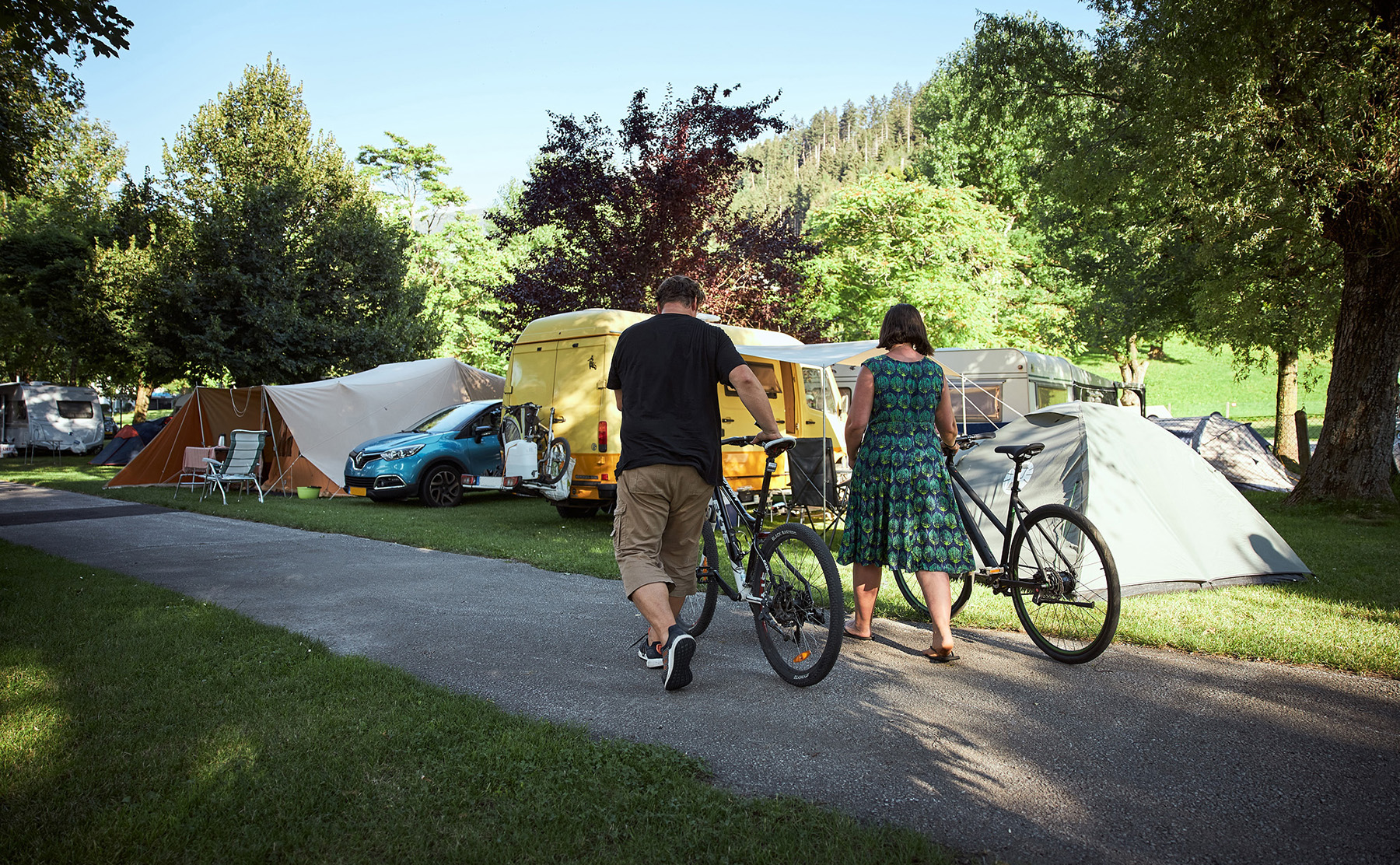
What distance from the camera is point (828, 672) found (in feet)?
12.8

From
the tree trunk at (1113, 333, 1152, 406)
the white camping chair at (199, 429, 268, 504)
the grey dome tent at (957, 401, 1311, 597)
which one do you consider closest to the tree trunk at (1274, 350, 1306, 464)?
the tree trunk at (1113, 333, 1152, 406)

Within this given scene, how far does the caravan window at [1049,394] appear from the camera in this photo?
17.4 meters

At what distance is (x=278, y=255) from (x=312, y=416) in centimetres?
828

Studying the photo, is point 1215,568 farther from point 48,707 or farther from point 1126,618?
point 48,707

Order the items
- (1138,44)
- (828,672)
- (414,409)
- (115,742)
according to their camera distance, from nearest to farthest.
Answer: (115,742)
(828,672)
(1138,44)
(414,409)

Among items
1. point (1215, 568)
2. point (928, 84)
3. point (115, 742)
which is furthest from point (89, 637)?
point (928, 84)

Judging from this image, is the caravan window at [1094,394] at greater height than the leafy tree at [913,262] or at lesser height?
lesser

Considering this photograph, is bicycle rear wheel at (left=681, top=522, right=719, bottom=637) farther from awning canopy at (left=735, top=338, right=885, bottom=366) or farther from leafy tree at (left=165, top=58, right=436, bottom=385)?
leafy tree at (left=165, top=58, right=436, bottom=385)

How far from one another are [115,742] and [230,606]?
2734 mm

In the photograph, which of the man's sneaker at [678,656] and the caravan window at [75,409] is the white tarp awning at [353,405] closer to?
the man's sneaker at [678,656]

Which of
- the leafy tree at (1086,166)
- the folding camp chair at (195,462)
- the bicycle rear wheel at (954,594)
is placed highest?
the leafy tree at (1086,166)

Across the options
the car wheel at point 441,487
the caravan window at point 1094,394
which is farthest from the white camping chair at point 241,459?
the caravan window at point 1094,394

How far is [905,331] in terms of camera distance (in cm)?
441

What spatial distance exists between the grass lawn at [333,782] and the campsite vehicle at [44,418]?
103 ft
